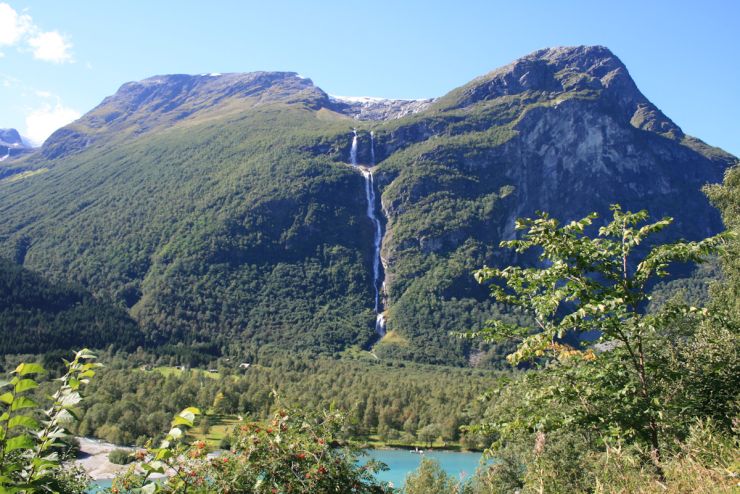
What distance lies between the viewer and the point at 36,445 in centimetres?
279

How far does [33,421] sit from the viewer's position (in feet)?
8.08

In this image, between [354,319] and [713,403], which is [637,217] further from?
[354,319]

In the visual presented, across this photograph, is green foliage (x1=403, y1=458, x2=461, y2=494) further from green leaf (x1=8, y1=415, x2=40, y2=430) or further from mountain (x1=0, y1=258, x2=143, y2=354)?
mountain (x1=0, y1=258, x2=143, y2=354)

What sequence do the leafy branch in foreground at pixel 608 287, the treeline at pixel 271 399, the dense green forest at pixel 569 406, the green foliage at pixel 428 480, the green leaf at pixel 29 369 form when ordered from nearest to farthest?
the green leaf at pixel 29 369 < the dense green forest at pixel 569 406 < the leafy branch in foreground at pixel 608 287 < the green foliage at pixel 428 480 < the treeline at pixel 271 399

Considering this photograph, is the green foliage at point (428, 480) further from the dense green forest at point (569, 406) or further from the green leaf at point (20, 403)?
the green leaf at point (20, 403)

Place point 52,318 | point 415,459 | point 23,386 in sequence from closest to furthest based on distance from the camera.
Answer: point 23,386, point 415,459, point 52,318

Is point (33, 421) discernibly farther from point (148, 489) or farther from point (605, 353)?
point (605, 353)

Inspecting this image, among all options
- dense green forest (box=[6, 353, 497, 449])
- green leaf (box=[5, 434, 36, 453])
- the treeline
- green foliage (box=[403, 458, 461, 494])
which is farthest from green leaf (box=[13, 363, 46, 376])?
the treeline

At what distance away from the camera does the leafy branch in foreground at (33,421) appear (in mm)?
2469

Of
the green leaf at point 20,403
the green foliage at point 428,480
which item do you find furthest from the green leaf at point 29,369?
the green foliage at point 428,480

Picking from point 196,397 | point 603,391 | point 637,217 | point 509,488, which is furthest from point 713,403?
point 196,397

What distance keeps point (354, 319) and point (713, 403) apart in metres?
187

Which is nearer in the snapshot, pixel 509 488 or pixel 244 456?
pixel 244 456

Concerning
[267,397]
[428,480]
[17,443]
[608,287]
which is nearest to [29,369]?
[17,443]
